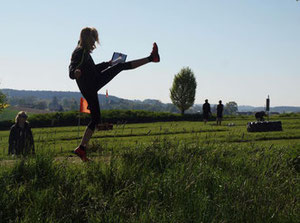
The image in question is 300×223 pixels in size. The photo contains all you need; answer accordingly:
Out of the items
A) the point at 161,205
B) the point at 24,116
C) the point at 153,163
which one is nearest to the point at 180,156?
the point at 153,163

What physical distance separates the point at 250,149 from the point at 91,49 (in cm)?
380

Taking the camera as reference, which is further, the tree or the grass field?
the tree

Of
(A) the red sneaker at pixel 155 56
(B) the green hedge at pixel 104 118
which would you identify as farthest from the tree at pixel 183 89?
(A) the red sneaker at pixel 155 56

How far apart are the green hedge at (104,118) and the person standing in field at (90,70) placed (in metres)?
23.0

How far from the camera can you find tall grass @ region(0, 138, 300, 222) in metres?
4.68

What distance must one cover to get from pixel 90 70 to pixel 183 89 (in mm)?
70922

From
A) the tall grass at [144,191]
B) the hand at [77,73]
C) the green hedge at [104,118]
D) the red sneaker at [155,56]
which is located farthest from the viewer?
the green hedge at [104,118]

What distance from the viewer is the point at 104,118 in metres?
34.3

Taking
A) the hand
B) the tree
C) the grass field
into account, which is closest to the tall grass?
the grass field

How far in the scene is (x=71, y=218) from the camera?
15.3 feet

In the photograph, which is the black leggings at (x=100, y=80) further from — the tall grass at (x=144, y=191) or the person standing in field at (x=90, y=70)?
the tall grass at (x=144, y=191)

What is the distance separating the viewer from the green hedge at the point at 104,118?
102ft

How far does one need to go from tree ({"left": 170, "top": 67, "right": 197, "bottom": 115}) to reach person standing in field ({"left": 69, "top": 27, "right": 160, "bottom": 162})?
69.4 meters

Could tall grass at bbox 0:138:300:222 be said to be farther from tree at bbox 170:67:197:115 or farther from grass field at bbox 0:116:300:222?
tree at bbox 170:67:197:115
